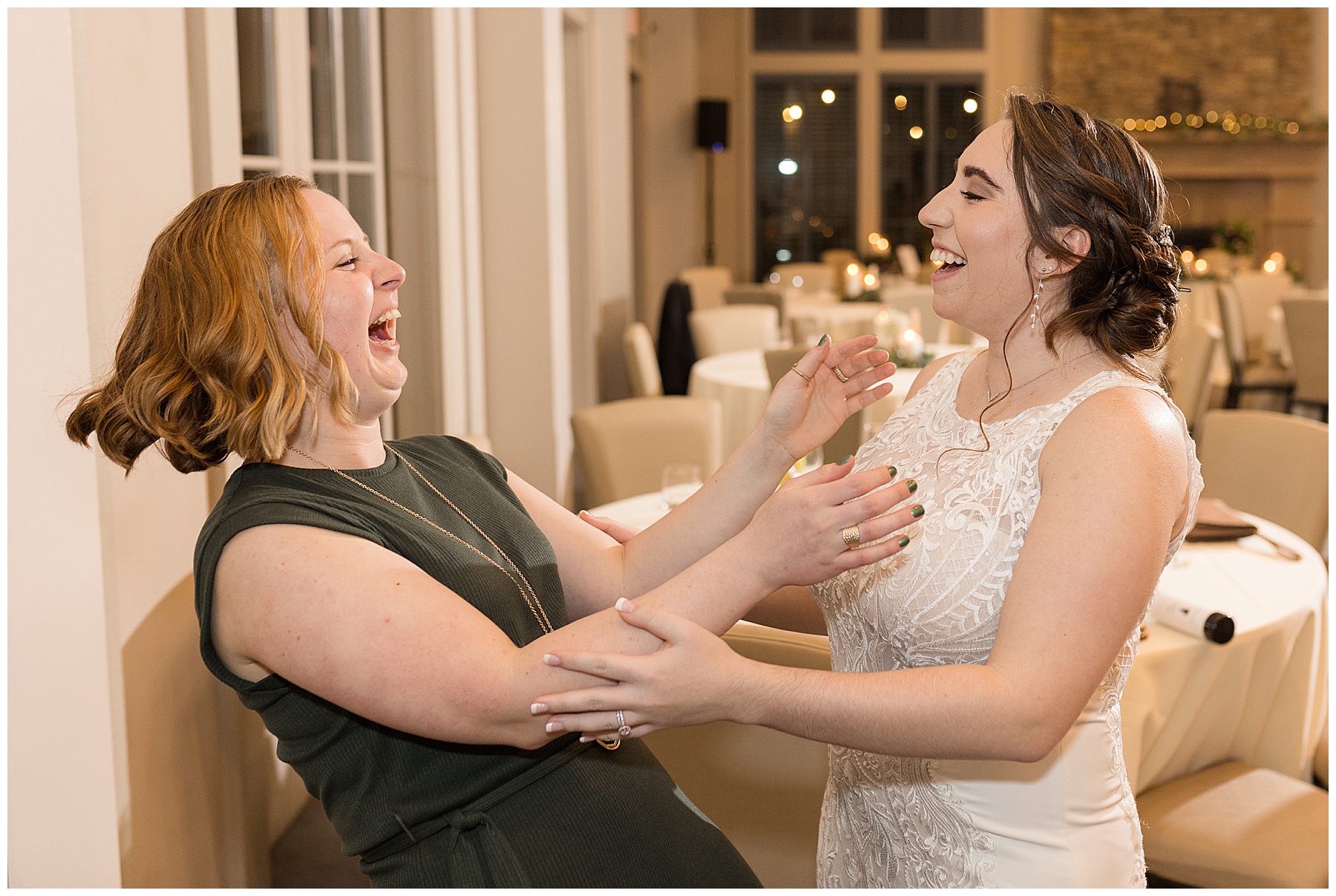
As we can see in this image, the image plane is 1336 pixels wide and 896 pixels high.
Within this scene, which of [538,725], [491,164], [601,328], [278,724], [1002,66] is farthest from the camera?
[1002,66]

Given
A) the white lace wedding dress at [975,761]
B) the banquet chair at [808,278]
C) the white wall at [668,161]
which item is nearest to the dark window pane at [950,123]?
the white wall at [668,161]

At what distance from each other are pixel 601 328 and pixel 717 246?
5676mm

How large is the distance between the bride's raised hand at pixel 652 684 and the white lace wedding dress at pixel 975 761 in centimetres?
38

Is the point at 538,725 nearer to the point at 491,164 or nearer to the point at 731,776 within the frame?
the point at 731,776

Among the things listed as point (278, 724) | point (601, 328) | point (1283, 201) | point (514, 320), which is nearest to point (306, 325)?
point (278, 724)

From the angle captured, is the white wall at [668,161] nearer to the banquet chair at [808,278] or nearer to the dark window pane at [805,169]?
the dark window pane at [805,169]

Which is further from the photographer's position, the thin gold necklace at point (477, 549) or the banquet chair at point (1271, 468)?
the banquet chair at point (1271, 468)

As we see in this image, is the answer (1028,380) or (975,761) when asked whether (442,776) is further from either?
(1028,380)

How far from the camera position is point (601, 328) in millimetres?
7820

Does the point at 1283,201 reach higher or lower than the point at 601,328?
higher

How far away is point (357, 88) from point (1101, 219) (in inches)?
105

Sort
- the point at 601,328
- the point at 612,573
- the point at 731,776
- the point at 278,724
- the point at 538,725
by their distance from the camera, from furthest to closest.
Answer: the point at 601,328, the point at 731,776, the point at 612,573, the point at 278,724, the point at 538,725

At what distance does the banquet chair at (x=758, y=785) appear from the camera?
1843 mm

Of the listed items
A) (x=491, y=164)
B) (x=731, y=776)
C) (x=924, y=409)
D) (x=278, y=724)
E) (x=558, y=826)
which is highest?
(x=491, y=164)
